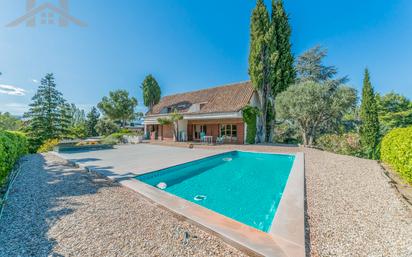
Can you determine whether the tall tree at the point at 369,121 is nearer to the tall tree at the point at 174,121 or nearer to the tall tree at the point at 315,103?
the tall tree at the point at 315,103

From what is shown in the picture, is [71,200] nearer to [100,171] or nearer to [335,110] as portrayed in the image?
[100,171]

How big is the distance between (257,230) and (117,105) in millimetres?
36651

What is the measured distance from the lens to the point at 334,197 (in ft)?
13.5

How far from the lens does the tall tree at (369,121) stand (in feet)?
41.1

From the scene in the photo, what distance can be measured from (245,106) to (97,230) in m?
14.1

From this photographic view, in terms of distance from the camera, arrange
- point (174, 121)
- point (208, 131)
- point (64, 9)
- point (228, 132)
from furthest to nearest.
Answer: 1. point (208, 131)
2. point (174, 121)
3. point (228, 132)
4. point (64, 9)

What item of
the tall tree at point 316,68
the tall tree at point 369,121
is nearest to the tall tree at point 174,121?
the tall tree at point 369,121

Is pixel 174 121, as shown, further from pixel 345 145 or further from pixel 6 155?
pixel 345 145

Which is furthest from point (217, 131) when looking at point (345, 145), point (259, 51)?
point (345, 145)

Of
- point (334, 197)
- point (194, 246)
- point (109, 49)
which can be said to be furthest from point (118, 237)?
point (109, 49)

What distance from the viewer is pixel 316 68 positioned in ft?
71.9

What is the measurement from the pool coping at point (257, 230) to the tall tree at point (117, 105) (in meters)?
34.1

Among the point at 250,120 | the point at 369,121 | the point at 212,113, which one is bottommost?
the point at 369,121

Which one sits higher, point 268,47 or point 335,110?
point 268,47
